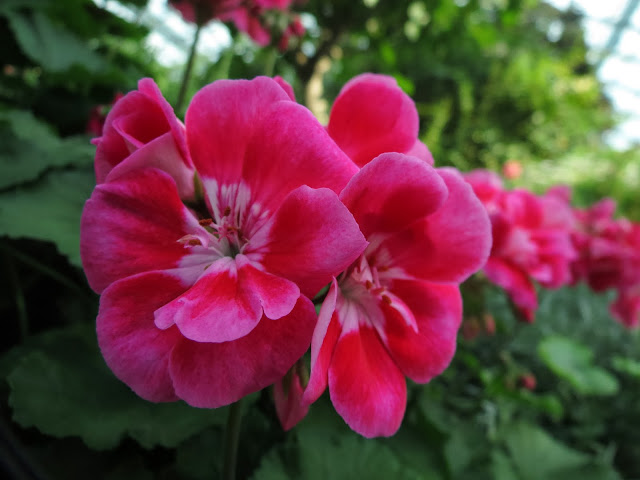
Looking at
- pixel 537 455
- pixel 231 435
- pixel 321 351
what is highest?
pixel 321 351

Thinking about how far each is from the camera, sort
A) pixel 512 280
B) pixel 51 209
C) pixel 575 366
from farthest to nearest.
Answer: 1. pixel 575 366
2. pixel 512 280
3. pixel 51 209

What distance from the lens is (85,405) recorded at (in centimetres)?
44

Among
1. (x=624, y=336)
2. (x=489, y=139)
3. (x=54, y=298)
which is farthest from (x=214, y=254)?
(x=489, y=139)

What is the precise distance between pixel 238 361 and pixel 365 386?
0.29 feet

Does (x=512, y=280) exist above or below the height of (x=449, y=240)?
below

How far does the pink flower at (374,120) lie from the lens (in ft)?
1.13

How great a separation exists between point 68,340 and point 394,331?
359 millimetres

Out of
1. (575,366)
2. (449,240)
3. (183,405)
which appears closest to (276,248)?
(449,240)

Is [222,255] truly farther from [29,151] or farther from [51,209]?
[29,151]

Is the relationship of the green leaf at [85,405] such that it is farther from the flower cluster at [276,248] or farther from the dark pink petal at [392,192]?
the dark pink petal at [392,192]

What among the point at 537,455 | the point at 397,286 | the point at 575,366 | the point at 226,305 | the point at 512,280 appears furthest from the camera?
the point at 575,366

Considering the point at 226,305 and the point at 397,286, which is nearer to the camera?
the point at 226,305

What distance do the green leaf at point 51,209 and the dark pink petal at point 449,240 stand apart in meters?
0.32

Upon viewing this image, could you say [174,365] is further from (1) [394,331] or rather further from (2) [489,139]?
(2) [489,139]
